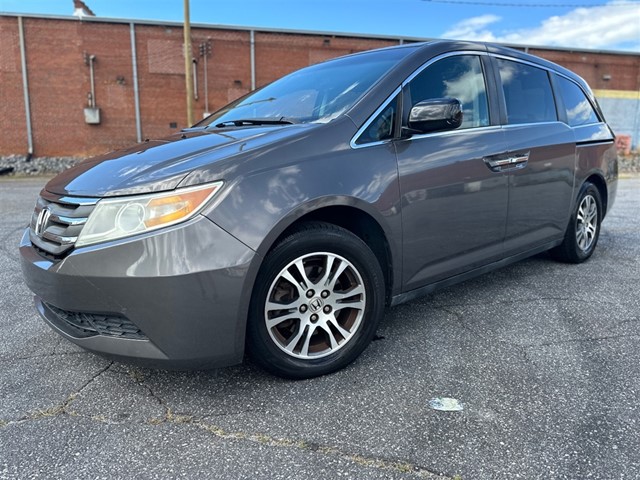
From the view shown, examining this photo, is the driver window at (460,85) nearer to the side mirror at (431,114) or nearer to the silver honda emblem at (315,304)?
the side mirror at (431,114)

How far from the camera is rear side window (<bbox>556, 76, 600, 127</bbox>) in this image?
4285 millimetres

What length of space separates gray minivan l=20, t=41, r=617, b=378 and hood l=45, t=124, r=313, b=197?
0.01 metres

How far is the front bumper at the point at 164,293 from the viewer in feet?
6.63

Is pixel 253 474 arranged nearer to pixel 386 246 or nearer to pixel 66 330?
pixel 66 330

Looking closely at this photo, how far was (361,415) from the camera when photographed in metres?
2.17

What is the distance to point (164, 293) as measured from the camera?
6.64 ft

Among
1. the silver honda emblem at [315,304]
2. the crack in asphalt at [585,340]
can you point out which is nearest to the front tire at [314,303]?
the silver honda emblem at [315,304]

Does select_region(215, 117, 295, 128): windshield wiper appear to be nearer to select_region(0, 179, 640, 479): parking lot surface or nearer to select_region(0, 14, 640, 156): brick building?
select_region(0, 179, 640, 479): parking lot surface

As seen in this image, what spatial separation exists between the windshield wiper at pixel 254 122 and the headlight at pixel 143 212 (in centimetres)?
87

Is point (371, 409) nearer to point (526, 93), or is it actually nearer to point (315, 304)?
point (315, 304)

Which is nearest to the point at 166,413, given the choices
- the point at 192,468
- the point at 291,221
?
the point at 192,468

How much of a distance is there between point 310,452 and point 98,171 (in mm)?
1661

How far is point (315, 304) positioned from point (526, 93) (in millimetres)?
2593

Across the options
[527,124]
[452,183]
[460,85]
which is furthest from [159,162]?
[527,124]
